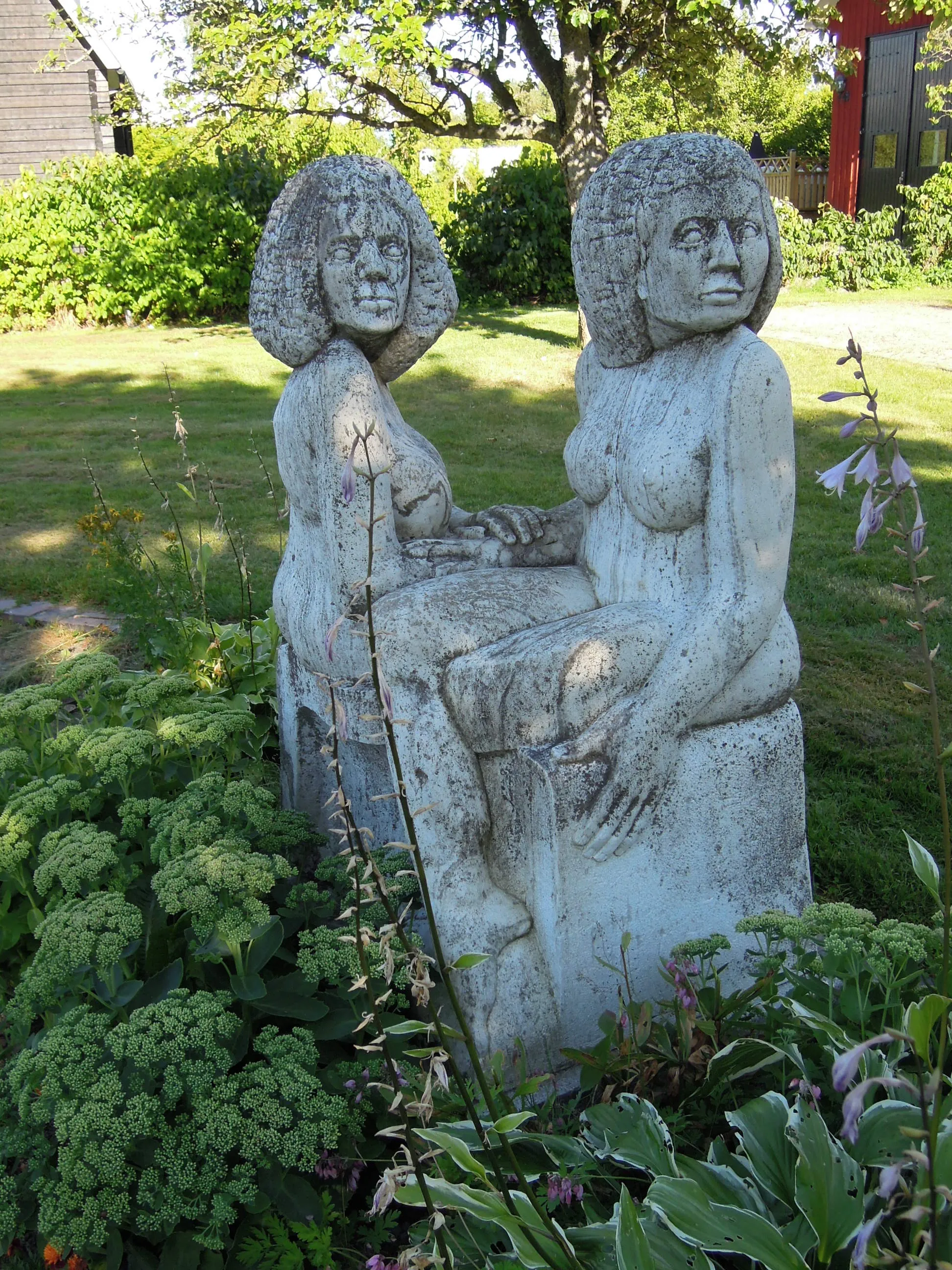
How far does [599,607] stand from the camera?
2.90 m

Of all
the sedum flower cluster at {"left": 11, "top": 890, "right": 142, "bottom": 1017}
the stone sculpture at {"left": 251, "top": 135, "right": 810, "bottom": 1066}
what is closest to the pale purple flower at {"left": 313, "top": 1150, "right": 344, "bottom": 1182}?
the stone sculpture at {"left": 251, "top": 135, "right": 810, "bottom": 1066}

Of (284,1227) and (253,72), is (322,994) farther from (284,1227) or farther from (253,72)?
(253,72)

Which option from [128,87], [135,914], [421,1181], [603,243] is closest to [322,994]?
[135,914]

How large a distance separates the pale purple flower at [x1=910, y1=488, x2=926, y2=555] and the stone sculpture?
1.15 meters

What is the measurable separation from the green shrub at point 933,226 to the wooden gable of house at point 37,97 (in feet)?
44.9

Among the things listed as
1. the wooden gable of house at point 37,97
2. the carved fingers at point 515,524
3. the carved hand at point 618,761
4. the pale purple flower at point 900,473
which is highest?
the wooden gable of house at point 37,97

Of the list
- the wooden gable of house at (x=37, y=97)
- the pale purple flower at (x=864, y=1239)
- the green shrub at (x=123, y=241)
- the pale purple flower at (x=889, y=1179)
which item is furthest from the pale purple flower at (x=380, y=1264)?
the wooden gable of house at (x=37, y=97)

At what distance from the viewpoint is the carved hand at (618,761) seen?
2582 mm

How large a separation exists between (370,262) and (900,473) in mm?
1713

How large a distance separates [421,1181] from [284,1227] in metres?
1.01

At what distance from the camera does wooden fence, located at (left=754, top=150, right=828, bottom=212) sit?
24891 mm

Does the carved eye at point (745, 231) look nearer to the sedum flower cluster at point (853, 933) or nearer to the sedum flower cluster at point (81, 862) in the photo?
the sedum flower cluster at point (853, 933)

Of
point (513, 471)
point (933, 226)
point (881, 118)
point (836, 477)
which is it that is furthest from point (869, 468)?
point (881, 118)

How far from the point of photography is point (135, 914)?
2438mm
